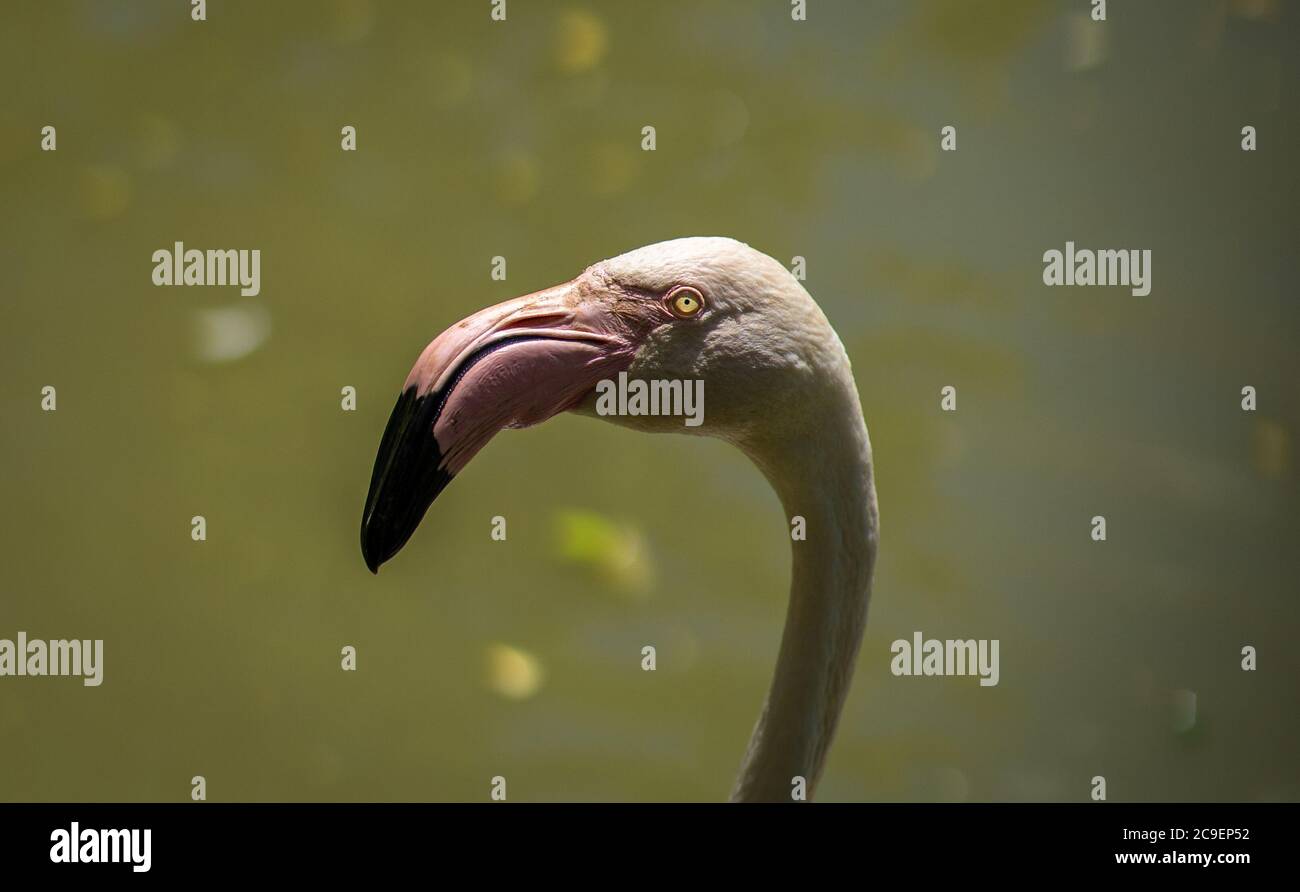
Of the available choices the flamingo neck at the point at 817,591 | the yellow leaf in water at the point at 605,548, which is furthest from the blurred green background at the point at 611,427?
the flamingo neck at the point at 817,591

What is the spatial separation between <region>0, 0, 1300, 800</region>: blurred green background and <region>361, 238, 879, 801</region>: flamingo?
110 centimetres

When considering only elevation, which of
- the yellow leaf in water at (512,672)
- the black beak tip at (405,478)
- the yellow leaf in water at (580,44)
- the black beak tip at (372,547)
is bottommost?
the yellow leaf in water at (512,672)

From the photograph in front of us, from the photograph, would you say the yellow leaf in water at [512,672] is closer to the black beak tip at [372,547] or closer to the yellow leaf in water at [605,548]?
the yellow leaf in water at [605,548]

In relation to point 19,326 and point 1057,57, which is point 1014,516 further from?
point 19,326

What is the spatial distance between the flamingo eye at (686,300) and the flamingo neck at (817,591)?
21cm

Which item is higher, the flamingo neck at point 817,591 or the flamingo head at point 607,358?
the flamingo head at point 607,358

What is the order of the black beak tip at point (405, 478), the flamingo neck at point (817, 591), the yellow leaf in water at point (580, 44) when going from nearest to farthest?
the black beak tip at point (405, 478) < the flamingo neck at point (817, 591) < the yellow leaf in water at point (580, 44)

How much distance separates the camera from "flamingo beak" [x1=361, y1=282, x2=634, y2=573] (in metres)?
→ 1.43

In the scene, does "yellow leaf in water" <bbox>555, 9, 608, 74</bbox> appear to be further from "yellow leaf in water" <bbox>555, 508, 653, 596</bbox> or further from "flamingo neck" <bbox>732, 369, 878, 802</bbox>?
"flamingo neck" <bbox>732, 369, 878, 802</bbox>

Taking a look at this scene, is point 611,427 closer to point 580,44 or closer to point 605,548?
point 605,548

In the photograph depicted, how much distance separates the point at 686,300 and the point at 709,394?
0.12 m

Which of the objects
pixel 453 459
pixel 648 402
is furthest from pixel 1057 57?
pixel 453 459

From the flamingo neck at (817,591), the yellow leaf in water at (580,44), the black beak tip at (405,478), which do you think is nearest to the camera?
the black beak tip at (405,478)

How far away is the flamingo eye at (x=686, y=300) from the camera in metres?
1.47
